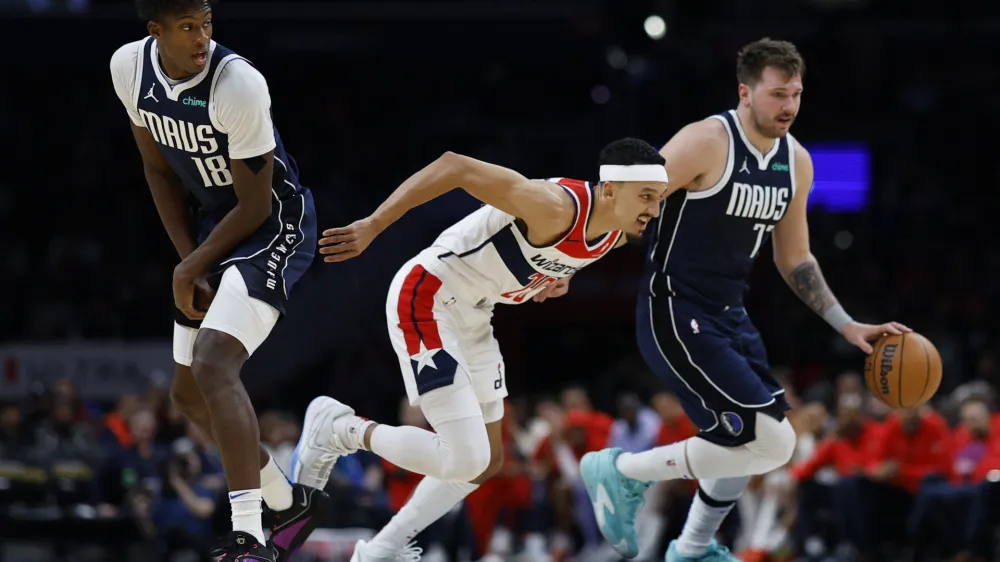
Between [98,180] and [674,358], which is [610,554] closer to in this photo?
[674,358]

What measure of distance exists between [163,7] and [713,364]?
3007 millimetres

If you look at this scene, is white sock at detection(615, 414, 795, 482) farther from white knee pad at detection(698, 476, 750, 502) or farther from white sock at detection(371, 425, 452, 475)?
white sock at detection(371, 425, 452, 475)

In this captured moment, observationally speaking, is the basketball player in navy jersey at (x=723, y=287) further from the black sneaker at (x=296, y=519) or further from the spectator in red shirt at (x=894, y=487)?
the spectator in red shirt at (x=894, y=487)

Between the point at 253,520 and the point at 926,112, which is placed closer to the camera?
the point at 253,520

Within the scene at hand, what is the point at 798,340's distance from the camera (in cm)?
1725

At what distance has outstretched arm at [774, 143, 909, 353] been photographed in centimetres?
671

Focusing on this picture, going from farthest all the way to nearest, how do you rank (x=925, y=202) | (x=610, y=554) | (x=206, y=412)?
(x=925, y=202) < (x=610, y=554) < (x=206, y=412)

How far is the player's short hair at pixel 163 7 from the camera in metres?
5.08

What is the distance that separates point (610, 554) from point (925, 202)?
8.48 m

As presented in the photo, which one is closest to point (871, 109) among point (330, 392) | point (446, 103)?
point (446, 103)

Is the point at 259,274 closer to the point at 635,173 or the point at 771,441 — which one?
the point at 635,173

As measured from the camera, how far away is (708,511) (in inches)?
264

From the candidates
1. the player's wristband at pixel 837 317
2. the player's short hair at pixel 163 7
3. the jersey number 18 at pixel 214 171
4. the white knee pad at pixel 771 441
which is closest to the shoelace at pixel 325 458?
the jersey number 18 at pixel 214 171

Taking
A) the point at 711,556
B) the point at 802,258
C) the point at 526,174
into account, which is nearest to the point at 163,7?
the point at 802,258
